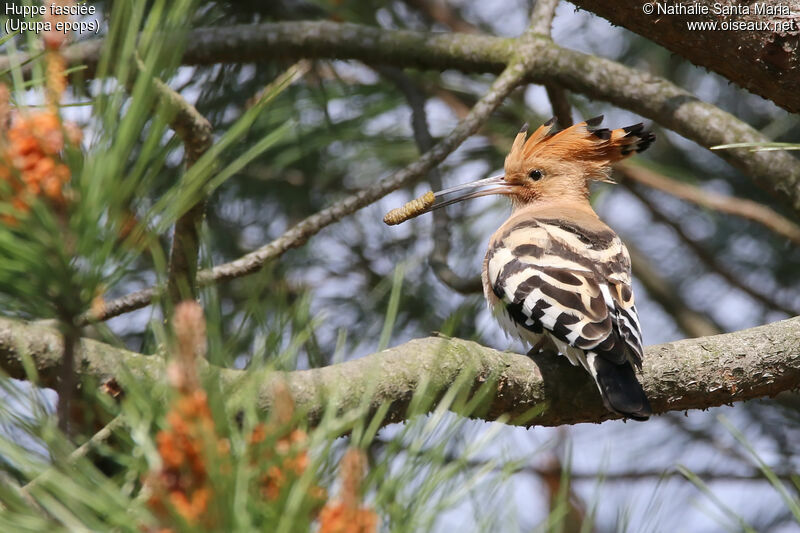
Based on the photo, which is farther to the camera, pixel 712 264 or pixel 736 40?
pixel 712 264

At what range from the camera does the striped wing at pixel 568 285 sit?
2.12 metres

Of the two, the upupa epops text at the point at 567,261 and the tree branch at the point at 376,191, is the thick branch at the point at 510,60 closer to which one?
the tree branch at the point at 376,191

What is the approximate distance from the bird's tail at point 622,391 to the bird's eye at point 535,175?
1337mm

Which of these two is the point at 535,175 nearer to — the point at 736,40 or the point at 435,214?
the point at 435,214

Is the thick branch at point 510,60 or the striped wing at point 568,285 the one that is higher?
the thick branch at point 510,60

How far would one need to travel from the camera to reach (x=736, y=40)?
1.92m

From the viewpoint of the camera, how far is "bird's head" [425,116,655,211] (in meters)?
3.10

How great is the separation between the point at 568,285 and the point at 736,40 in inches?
27.7

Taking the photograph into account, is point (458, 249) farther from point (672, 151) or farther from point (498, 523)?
point (498, 523)

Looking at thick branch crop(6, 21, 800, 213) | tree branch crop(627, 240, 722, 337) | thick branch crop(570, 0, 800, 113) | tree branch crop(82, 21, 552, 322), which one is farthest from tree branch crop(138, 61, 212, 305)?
tree branch crop(627, 240, 722, 337)

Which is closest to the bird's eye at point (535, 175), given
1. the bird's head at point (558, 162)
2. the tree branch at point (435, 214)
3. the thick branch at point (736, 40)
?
the bird's head at point (558, 162)

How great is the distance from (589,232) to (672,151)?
4.55 ft

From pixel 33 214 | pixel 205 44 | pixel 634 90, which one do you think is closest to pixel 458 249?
pixel 634 90

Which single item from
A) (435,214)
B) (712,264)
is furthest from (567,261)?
(712,264)
